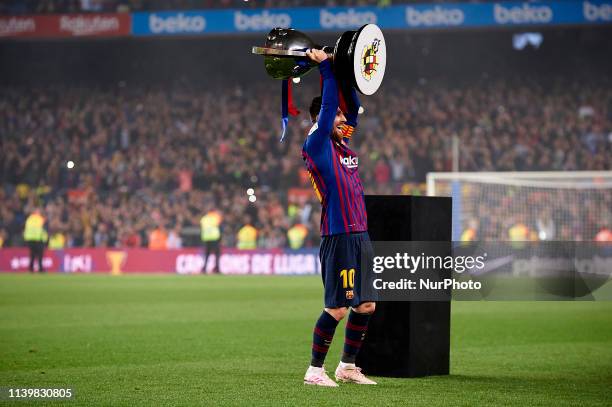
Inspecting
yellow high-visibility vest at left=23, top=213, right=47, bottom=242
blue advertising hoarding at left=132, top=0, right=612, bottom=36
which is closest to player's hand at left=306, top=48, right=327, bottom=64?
yellow high-visibility vest at left=23, top=213, right=47, bottom=242

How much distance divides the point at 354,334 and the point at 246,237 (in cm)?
2162

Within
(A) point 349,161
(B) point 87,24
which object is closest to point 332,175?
(A) point 349,161

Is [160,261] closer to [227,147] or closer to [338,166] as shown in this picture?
[227,147]

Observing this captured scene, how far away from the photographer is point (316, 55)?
6.73 meters

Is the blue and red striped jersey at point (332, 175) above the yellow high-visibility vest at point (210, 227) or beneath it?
above

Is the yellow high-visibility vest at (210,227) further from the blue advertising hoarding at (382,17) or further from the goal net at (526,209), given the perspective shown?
the blue advertising hoarding at (382,17)

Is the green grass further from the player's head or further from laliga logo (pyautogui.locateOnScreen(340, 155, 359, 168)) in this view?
the player's head

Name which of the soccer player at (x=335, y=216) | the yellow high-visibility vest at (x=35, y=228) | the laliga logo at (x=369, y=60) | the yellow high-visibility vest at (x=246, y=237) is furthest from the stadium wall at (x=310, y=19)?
the soccer player at (x=335, y=216)

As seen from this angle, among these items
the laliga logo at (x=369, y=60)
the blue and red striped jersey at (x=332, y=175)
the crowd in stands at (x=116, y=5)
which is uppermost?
the crowd in stands at (x=116, y=5)

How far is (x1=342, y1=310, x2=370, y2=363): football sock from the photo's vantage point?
7.13 metres

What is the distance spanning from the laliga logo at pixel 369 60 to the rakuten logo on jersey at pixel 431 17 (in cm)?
2670

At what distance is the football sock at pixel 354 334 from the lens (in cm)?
713

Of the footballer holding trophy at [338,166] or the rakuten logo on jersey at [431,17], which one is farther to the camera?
the rakuten logo on jersey at [431,17]

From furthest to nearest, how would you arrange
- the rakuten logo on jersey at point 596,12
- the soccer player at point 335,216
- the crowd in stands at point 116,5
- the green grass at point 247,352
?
1. the crowd in stands at point 116,5
2. the rakuten logo on jersey at point 596,12
3. the soccer player at point 335,216
4. the green grass at point 247,352
